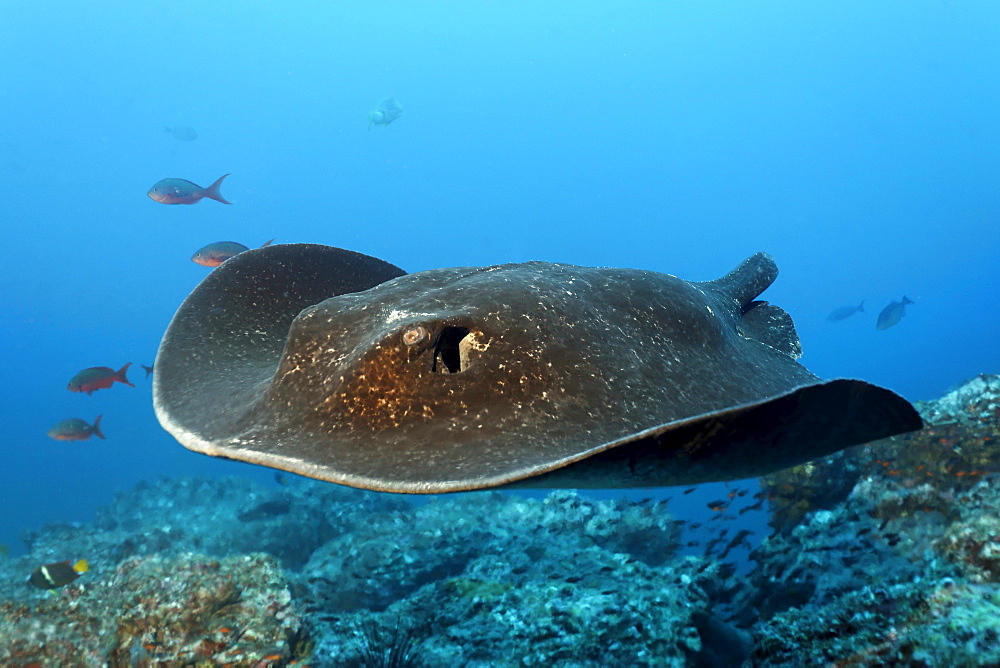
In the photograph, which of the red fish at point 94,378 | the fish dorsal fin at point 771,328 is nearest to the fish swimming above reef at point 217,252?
the red fish at point 94,378

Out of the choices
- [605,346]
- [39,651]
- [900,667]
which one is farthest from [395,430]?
[39,651]

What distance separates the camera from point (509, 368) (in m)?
2.30

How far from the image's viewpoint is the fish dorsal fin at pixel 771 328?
4.76m

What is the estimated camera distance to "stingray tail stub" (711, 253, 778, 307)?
507cm

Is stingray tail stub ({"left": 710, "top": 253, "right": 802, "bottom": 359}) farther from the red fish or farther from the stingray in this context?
the red fish

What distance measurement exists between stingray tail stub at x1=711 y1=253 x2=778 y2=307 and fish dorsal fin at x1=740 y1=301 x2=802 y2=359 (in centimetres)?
14

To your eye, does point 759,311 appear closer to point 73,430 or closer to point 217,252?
point 217,252

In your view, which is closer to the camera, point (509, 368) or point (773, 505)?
point (509, 368)

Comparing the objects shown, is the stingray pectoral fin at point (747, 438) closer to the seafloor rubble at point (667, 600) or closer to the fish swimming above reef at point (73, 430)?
the seafloor rubble at point (667, 600)

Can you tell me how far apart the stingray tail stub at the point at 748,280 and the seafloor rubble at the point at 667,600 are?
89.2 inches

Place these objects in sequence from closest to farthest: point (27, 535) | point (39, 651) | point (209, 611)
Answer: point (39, 651)
point (209, 611)
point (27, 535)

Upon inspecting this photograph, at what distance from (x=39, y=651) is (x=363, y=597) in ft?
11.4

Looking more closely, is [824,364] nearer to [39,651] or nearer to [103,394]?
[39,651]

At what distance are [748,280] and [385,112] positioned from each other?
17.4 m
